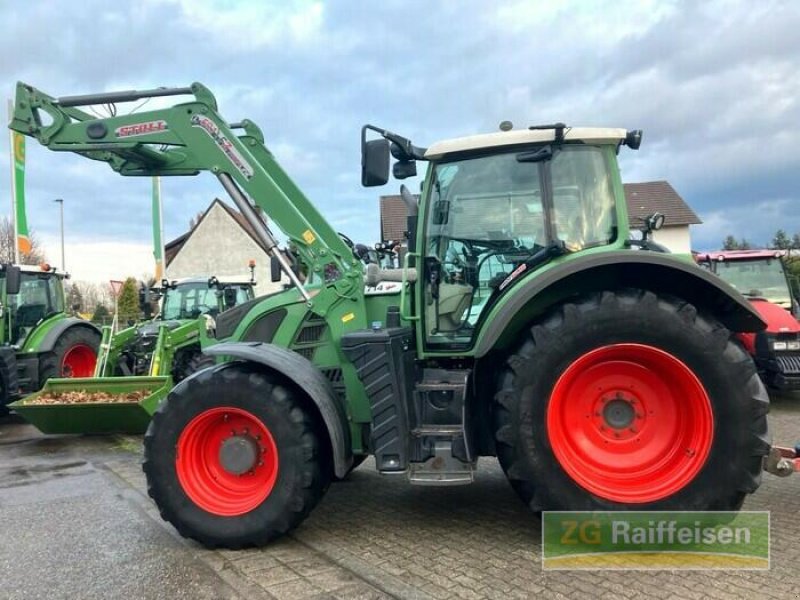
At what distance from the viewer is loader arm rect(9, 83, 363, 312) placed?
4.58m

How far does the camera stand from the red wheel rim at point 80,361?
10.3 m

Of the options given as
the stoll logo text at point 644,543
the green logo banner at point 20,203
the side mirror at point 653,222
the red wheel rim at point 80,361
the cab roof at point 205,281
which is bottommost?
the stoll logo text at point 644,543

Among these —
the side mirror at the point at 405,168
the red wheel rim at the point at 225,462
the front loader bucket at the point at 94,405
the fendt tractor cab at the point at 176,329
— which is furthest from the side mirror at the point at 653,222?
the front loader bucket at the point at 94,405

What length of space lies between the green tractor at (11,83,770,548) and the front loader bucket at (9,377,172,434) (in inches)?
115

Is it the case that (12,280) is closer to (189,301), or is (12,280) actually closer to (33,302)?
(33,302)

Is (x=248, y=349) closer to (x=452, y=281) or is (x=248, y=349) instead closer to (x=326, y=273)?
(x=326, y=273)

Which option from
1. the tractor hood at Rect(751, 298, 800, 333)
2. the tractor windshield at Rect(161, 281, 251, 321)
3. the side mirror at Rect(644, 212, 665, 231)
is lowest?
the tractor hood at Rect(751, 298, 800, 333)

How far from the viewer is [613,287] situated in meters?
3.88

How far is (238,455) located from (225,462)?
0.10m

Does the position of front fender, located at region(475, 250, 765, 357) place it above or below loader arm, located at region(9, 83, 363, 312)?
below

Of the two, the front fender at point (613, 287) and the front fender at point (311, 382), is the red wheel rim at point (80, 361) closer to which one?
the front fender at point (311, 382)

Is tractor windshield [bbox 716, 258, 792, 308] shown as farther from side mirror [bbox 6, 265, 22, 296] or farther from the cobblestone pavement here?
side mirror [bbox 6, 265, 22, 296]

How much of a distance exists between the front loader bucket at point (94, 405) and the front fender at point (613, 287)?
4228 millimetres

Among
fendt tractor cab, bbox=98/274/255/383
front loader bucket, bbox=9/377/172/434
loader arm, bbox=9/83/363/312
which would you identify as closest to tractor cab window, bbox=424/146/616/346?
loader arm, bbox=9/83/363/312
